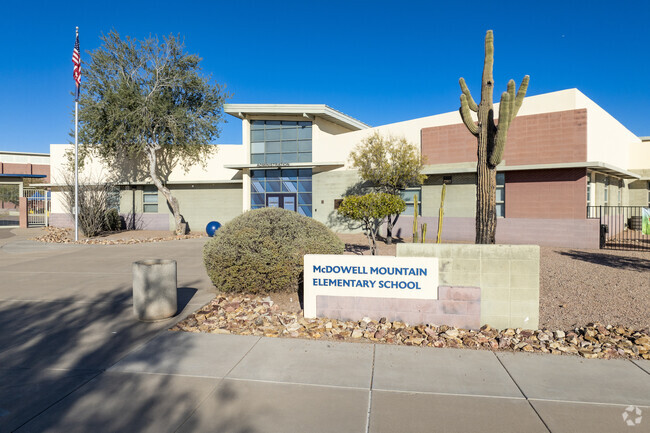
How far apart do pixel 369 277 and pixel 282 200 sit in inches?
745

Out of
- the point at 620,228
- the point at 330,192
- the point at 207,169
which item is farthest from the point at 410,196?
the point at 207,169

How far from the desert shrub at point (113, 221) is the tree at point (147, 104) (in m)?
3.63

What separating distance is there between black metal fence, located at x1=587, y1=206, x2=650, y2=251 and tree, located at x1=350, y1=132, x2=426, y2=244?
7084 mm

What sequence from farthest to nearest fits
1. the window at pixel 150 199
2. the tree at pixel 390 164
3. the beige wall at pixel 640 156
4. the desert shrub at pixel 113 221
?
the window at pixel 150 199
the desert shrub at pixel 113 221
the beige wall at pixel 640 156
the tree at pixel 390 164

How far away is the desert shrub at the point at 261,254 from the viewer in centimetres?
805

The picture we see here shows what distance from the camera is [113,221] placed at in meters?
26.2

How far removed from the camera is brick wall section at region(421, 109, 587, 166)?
16062 mm

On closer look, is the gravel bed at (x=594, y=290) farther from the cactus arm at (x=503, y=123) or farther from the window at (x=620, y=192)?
the window at (x=620, y=192)

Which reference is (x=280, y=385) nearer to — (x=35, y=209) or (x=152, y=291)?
(x=152, y=291)

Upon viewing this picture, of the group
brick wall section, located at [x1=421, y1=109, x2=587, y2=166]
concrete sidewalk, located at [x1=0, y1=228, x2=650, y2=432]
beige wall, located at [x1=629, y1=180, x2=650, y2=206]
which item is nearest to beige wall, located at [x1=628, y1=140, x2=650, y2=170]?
beige wall, located at [x1=629, y1=180, x2=650, y2=206]

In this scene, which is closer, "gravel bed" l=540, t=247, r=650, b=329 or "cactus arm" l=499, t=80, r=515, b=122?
"gravel bed" l=540, t=247, r=650, b=329

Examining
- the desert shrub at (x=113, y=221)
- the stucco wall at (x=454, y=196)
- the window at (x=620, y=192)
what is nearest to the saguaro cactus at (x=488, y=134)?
the stucco wall at (x=454, y=196)

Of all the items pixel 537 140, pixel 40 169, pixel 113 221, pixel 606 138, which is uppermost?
pixel 40 169

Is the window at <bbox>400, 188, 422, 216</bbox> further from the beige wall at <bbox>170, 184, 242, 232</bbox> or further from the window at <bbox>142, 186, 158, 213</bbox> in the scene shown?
the window at <bbox>142, 186, 158, 213</bbox>
